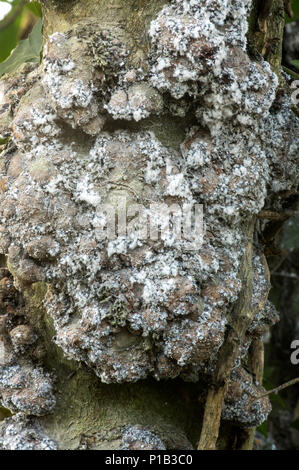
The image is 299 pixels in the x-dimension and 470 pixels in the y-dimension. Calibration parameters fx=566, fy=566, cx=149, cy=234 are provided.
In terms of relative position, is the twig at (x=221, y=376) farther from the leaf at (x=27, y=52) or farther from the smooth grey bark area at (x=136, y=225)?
the leaf at (x=27, y=52)

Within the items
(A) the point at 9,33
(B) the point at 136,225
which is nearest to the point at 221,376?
(B) the point at 136,225

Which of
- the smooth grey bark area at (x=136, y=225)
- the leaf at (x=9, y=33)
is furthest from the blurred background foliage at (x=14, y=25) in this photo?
the smooth grey bark area at (x=136, y=225)

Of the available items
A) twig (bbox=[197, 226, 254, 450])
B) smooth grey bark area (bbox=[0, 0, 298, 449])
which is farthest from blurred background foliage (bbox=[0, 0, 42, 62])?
twig (bbox=[197, 226, 254, 450])

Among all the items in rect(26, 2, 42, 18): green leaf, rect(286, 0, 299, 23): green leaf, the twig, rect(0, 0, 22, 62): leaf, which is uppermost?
rect(26, 2, 42, 18): green leaf

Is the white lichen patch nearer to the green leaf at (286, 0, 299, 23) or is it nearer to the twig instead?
the twig

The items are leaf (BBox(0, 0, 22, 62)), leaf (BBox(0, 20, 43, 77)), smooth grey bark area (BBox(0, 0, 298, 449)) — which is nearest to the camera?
smooth grey bark area (BBox(0, 0, 298, 449))

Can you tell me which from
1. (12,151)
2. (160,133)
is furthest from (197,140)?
(12,151)
